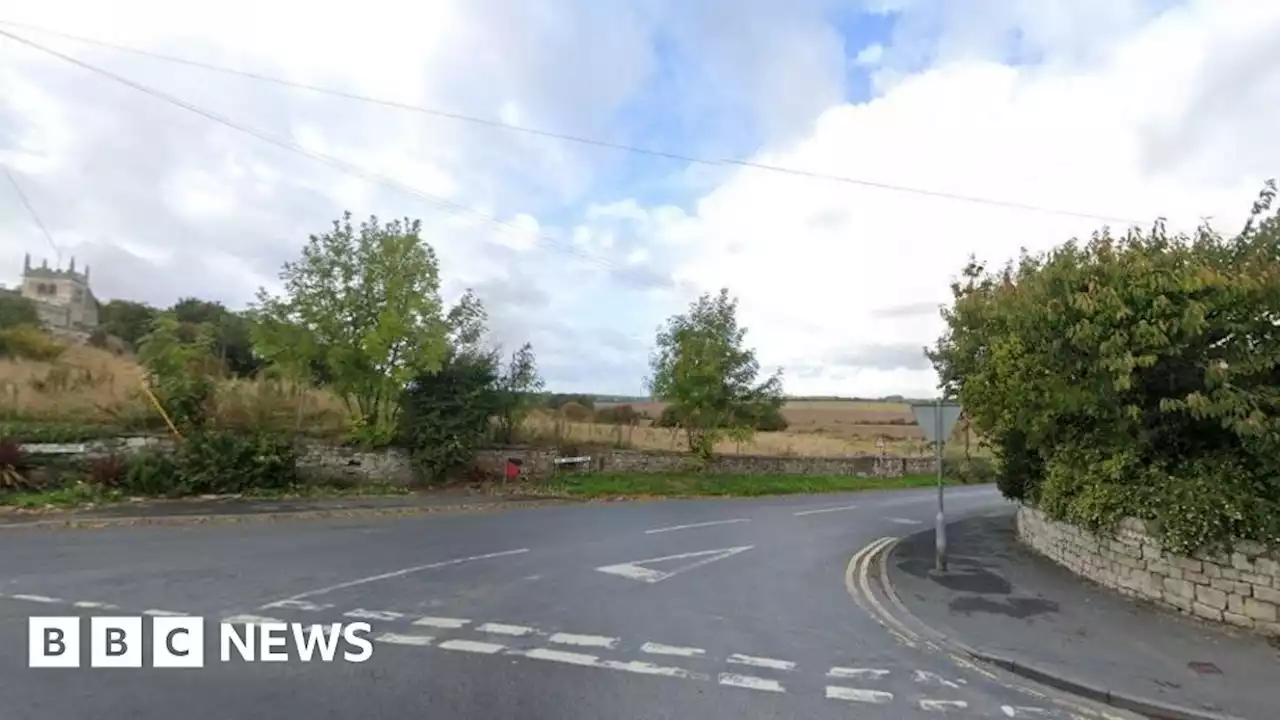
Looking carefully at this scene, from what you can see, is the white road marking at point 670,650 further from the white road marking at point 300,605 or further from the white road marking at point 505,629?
the white road marking at point 300,605

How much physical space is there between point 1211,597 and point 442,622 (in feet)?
27.8

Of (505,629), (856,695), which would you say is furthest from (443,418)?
(856,695)

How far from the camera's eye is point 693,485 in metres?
26.5

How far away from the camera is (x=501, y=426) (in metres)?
24.6

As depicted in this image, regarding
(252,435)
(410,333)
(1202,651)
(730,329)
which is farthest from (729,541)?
(730,329)

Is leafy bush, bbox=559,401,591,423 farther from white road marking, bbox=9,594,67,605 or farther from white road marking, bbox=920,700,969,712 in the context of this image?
white road marking, bbox=920,700,969,712

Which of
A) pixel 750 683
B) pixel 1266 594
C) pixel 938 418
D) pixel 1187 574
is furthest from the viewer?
pixel 938 418

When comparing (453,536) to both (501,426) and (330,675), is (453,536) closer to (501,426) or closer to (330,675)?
(330,675)

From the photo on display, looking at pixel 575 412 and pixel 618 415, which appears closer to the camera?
pixel 575 412

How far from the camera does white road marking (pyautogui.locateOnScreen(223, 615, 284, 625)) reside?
23.8ft

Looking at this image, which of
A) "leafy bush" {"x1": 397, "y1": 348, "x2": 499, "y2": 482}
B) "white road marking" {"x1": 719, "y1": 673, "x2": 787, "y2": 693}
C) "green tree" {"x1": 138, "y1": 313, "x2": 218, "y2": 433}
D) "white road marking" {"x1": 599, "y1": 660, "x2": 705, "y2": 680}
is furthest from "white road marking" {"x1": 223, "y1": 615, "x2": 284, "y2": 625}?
"leafy bush" {"x1": 397, "y1": 348, "x2": 499, "y2": 482}

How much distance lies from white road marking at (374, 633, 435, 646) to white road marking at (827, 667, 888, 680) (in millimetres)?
3524

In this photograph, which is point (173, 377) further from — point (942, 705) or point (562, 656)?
point (942, 705)

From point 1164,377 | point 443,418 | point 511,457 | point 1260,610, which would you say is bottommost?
point 1260,610
